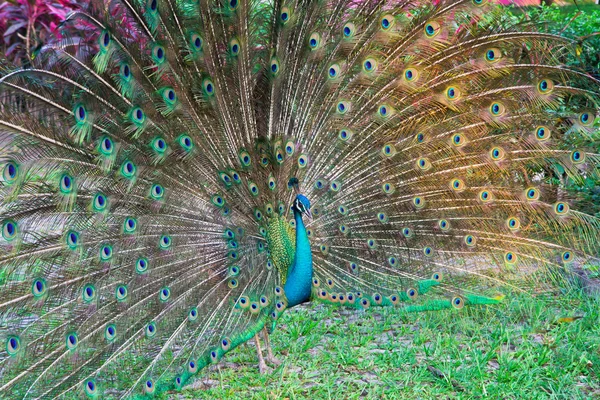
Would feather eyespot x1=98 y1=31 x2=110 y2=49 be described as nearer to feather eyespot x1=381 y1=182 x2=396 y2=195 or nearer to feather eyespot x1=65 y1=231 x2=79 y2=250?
feather eyespot x1=65 y1=231 x2=79 y2=250

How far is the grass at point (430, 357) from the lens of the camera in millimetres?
3471

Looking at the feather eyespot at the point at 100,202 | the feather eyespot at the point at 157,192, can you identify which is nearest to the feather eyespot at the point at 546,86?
the feather eyespot at the point at 157,192

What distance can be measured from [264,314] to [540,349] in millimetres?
1714

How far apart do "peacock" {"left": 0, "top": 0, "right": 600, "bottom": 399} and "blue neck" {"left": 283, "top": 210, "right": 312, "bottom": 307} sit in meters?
0.01

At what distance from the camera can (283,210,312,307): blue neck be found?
3.62 m

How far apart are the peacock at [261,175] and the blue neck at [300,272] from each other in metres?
0.01

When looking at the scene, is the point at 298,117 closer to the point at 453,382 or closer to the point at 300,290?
the point at 300,290

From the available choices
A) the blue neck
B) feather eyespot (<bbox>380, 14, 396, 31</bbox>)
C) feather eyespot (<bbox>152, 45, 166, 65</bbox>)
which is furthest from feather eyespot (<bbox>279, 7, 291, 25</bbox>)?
the blue neck

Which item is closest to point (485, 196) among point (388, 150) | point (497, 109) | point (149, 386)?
point (497, 109)

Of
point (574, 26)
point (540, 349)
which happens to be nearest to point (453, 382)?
point (540, 349)

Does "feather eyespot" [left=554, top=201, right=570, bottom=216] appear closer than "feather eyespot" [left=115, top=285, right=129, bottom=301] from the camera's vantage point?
No

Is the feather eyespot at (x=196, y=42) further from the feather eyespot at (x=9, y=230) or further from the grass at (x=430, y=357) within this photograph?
the grass at (x=430, y=357)

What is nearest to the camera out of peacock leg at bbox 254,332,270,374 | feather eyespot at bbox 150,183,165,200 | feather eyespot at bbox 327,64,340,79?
feather eyespot at bbox 150,183,165,200

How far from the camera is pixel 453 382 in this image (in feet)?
11.6
